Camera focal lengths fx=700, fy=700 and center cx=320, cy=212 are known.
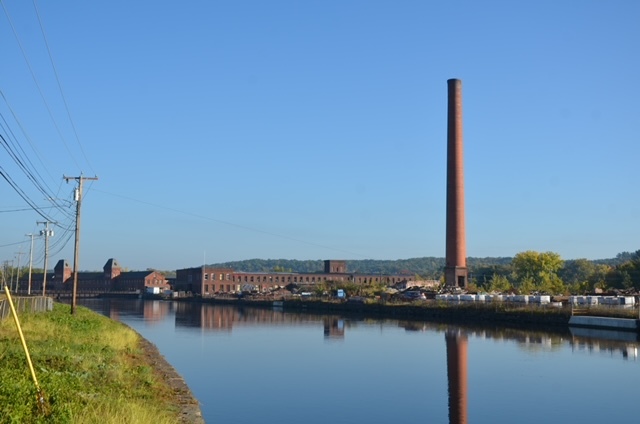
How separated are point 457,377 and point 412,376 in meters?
1.83

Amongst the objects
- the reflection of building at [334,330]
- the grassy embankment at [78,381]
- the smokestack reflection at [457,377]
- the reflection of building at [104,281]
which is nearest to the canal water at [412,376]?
the smokestack reflection at [457,377]

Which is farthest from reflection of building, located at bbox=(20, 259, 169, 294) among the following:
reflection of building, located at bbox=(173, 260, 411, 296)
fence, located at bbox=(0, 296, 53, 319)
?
fence, located at bbox=(0, 296, 53, 319)

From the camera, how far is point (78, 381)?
1417 centimetres

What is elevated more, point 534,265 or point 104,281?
point 534,265

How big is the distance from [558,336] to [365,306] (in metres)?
38.9

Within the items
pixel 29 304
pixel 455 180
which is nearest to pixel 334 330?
pixel 29 304

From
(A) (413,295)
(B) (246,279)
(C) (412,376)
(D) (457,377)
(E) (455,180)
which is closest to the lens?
(D) (457,377)

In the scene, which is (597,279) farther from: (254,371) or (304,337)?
(254,371)

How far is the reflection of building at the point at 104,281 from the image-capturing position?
162 m

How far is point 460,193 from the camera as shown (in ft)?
236

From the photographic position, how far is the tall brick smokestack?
236ft

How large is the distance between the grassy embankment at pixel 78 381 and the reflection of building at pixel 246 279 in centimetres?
11636

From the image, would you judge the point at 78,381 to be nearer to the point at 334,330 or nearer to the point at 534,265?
the point at 334,330

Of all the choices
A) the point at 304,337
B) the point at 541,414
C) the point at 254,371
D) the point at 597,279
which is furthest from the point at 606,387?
the point at 597,279
